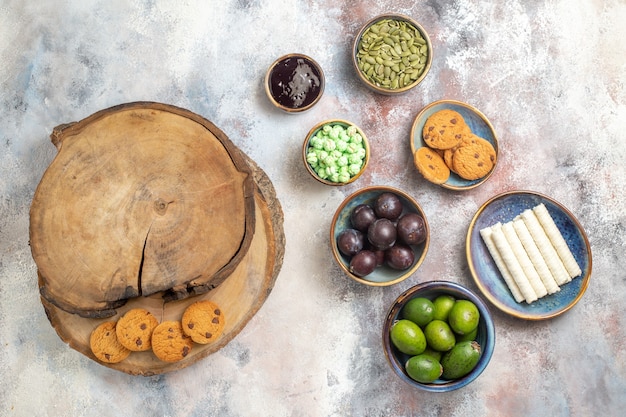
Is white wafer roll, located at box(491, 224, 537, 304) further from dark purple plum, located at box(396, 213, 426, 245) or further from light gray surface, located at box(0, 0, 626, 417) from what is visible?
dark purple plum, located at box(396, 213, 426, 245)

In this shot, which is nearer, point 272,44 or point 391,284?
point 391,284

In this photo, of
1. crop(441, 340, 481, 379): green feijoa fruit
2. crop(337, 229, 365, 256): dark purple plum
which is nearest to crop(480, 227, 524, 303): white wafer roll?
crop(441, 340, 481, 379): green feijoa fruit

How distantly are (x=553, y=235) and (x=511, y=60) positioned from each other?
34.4 inches

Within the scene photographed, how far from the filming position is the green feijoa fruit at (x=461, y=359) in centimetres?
245

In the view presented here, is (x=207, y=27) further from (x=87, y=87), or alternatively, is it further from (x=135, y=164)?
(x=135, y=164)

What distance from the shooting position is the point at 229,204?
211 centimetres

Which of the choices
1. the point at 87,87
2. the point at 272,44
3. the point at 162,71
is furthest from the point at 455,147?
the point at 87,87

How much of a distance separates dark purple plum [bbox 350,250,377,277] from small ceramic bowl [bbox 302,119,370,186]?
340 mm

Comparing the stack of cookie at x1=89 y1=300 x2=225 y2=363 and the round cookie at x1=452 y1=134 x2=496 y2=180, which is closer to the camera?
the stack of cookie at x1=89 y1=300 x2=225 y2=363

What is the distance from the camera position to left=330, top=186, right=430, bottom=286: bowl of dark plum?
2.56m

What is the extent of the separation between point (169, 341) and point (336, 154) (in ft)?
3.50

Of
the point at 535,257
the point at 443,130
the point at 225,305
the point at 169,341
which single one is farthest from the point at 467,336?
the point at 169,341

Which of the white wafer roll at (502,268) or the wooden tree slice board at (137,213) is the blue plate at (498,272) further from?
the wooden tree slice board at (137,213)

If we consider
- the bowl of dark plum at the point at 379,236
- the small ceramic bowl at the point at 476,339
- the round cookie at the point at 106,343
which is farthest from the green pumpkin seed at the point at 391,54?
the round cookie at the point at 106,343
